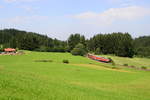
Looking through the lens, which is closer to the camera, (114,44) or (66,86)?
(66,86)

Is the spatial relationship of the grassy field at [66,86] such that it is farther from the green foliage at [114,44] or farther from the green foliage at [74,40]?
the green foliage at [74,40]

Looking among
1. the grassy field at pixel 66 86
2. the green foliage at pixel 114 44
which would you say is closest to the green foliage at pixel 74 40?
the green foliage at pixel 114 44

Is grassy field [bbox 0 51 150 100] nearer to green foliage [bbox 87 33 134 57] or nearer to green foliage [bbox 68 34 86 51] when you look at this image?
green foliage [bbox 87 33 134 57]

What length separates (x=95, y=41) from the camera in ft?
363

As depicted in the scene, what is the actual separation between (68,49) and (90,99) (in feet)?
304

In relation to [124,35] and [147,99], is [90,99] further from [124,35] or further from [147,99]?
[124,35]

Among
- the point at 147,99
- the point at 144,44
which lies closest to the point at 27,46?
the point at 147,99

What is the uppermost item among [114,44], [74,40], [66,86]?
[74,40]

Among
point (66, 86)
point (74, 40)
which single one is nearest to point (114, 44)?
point (74, 40)

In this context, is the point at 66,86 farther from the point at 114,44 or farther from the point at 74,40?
the point at 114,44

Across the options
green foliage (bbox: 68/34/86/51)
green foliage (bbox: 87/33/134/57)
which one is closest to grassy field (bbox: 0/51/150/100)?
green foliage (bbox: 87/33/134/57)

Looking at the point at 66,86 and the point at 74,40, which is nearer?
the point at 66,86

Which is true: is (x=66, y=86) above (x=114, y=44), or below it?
below

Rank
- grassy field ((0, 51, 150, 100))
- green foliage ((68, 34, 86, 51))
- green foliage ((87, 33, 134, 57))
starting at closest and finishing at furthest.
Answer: grassy field ((0, 51, 150, 100)), green foliage ((87, 33, 134, 57)), green foliage ((68, 34, 86, 51))
